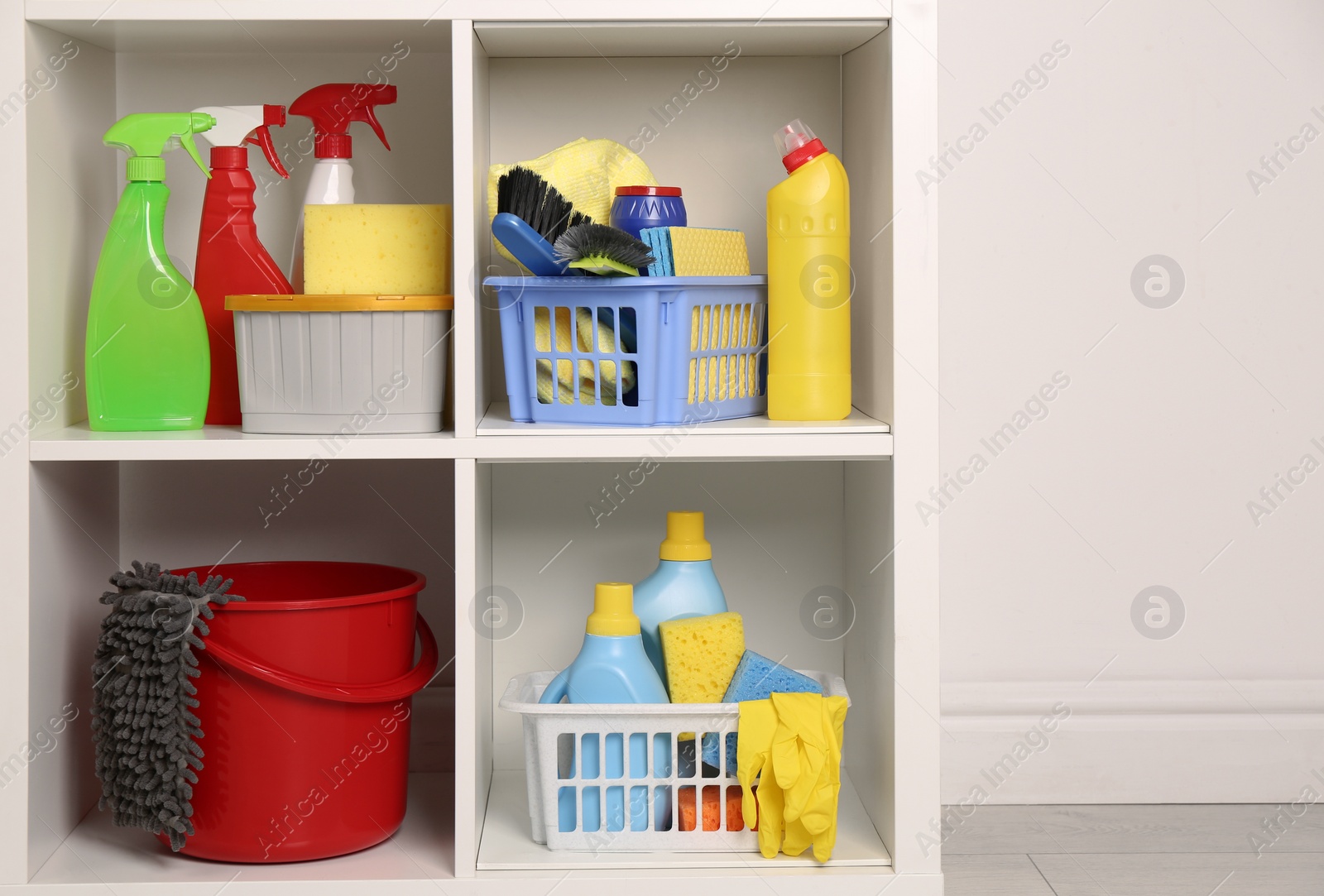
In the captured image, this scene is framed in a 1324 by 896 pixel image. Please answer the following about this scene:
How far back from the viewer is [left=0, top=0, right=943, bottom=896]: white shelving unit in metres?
0.90

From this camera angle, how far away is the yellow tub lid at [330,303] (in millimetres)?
927

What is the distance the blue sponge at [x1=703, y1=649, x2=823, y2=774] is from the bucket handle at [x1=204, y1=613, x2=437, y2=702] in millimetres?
275

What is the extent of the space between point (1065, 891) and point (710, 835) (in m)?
0.35

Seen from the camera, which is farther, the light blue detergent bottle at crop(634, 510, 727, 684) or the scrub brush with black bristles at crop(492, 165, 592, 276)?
the light blue detergent bottle at crop(634, 510, 727, 684)

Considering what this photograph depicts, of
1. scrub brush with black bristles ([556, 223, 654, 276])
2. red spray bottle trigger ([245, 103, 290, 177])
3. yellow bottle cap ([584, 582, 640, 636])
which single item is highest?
red spray bottle trigger ([245, 103, 290, 177])

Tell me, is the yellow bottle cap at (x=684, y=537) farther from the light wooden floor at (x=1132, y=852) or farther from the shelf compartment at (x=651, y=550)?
the light wooden floor at (x=1132, y=852)

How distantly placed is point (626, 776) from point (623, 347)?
1.27 ft

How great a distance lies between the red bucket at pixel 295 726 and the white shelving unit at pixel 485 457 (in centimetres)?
4

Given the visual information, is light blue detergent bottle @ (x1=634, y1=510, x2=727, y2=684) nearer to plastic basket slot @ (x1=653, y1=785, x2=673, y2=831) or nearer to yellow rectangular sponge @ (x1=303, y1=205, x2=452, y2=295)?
plastic basket slot @ (x1=653, y1=785, x2=673, y2=831)

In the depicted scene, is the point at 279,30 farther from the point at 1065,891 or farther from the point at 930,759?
the point at 1065,891

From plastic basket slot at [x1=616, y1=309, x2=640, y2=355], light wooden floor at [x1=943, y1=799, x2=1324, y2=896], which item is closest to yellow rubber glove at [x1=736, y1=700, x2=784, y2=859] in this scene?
light wooden floor at [x1=943, y1=799, x2=1324, y2=896]

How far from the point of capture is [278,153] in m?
1.15

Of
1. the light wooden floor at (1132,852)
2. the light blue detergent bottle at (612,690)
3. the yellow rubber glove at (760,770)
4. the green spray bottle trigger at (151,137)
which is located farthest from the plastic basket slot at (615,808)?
the green spray bottle trigger at (151,137)

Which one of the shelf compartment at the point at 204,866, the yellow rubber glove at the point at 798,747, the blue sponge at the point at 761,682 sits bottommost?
the shelf compartment at the point at 204,866
